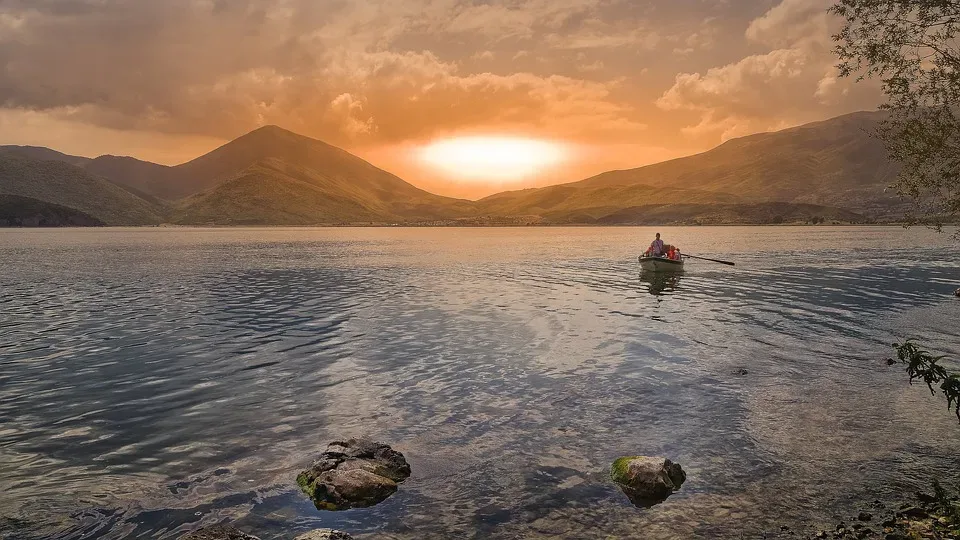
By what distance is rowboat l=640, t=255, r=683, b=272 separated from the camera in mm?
64250

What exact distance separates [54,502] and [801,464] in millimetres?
17696

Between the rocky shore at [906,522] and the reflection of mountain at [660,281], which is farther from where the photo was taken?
the reflection of mountain at [660,281]

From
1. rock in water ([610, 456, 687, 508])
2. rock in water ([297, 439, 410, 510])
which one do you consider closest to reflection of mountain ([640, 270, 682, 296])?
rock in water ([610, 456, 687, 508])

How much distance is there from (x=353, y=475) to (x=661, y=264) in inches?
2202

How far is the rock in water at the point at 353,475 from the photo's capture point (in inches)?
516

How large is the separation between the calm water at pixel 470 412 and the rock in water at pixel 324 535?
961mm

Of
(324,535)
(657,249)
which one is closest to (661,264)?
(657,249)

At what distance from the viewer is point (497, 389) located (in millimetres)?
21844

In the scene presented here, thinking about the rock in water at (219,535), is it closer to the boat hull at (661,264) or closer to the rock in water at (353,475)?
the rock in water at (353,475)

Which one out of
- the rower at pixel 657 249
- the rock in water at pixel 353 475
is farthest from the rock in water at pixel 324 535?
the rower at pixel 657 249

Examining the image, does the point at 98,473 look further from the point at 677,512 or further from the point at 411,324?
the point at 411,324

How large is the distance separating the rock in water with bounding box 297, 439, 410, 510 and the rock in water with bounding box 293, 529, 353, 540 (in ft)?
6.42

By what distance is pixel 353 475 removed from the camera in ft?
44.8

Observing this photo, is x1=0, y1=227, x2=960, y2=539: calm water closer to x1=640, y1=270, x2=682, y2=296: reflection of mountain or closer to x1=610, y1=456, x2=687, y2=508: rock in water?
x1=610, y1=456, x2=687, y2=508: rock in water
